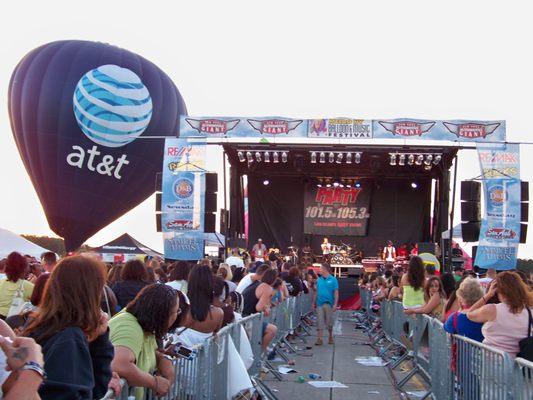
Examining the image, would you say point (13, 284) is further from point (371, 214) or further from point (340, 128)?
point (371, 214)

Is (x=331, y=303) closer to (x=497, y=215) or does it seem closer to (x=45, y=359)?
(x=497, y=215)

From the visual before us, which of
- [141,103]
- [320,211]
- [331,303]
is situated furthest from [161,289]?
[141,103]

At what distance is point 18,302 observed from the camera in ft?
23.7

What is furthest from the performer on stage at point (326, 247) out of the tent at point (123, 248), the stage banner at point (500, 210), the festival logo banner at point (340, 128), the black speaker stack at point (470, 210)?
the tent at point (123, 248)

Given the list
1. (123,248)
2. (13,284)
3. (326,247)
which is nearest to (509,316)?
(13,284)

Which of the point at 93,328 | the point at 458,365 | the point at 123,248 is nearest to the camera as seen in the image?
the point at 93,328

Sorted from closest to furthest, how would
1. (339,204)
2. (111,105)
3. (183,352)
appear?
(183,352)
(339,204)
(111,105)

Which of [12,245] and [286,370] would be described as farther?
[12,245]

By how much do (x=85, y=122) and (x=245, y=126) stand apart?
12891 mm

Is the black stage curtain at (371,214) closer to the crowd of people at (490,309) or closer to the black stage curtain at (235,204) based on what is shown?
the black stage curtain at (235,204)


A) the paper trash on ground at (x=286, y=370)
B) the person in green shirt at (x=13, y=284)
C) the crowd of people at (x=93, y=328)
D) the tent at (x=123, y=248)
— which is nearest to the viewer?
the crowd of people at (x=93, y=328)

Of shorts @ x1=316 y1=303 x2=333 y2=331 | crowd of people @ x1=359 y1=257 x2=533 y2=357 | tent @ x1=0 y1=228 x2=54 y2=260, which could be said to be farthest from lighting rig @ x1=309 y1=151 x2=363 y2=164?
crowd of people @ x1=359 y1=257 x2=533 y2=357

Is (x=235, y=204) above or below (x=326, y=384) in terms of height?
above

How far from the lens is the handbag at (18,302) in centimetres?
709
